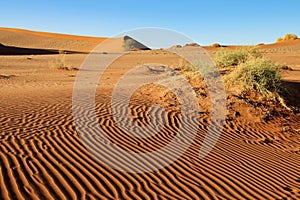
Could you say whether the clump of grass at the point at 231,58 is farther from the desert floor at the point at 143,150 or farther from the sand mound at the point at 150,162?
the sand mound at the point at 150,162

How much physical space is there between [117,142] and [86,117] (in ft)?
6.34

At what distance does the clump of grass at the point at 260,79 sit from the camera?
11.3 metres

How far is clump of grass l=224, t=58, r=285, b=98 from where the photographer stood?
1134 cm

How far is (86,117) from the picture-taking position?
338 inches

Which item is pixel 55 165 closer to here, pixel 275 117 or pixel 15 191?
pixel 15 191

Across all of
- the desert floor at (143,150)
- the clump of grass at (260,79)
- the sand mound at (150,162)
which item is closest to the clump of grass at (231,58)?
the clump of grass at (260,79)

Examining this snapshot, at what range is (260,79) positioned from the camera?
11.5m

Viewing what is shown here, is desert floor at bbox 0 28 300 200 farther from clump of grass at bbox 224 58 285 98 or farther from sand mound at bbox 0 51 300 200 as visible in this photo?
clump of grass at bbox 224 58 285 98

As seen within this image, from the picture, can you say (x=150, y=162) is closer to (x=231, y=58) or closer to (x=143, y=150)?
(x=143, y=150)

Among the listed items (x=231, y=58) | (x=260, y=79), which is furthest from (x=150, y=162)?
(x=231, y=58)

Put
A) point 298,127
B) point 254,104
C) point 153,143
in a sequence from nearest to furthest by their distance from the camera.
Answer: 1. point 153,143
2. point 298,127
3. point 254,104

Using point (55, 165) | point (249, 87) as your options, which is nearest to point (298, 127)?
point (249, 87)

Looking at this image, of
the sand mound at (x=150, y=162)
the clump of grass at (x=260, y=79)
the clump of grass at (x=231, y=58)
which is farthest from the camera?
the clump of grass at (x=231, y=58)

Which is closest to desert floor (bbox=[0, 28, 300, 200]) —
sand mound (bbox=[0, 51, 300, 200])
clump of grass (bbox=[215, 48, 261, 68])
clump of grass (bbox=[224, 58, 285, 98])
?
sand mound (bbox=[0, 51, 300, 200])
